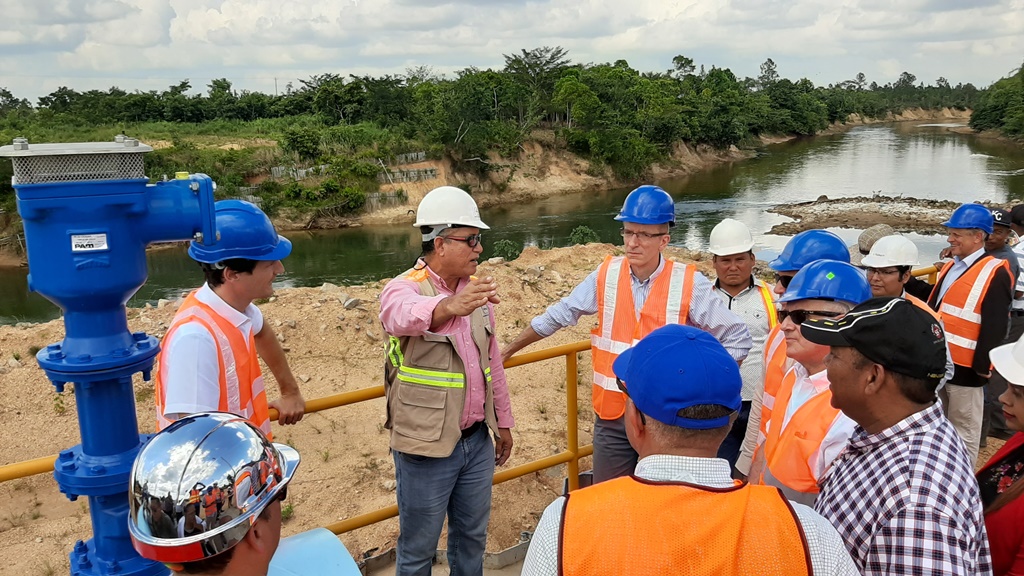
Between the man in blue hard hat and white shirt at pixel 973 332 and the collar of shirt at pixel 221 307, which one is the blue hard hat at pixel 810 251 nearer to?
the man in blue hard hat and white shirt at pixel 973 332

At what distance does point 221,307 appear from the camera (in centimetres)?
226

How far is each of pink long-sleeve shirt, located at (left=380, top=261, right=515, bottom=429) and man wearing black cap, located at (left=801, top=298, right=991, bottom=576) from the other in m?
1.29

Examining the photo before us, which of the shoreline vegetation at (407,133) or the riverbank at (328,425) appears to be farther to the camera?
the shoreline vegetation at (407,133)

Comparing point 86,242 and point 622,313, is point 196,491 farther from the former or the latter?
point 622,313

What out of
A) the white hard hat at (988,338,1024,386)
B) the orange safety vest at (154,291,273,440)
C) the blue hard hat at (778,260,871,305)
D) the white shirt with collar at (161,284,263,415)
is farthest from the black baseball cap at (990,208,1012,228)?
the white shirt with collar at (161,284,263,415)

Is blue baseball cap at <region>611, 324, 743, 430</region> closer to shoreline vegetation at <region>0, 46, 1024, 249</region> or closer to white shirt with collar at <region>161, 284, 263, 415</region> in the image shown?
white shirt with collar at <region>161, 284, 263, 415</region>

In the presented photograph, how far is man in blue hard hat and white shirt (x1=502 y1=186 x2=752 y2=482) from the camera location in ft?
10.4

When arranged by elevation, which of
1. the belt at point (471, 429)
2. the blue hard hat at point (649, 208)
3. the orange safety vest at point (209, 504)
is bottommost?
the belt at point (471, 429)

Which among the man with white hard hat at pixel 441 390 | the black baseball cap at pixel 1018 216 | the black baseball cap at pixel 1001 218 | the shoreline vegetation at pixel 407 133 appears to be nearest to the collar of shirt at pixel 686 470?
the man with white hard hat at pixel 441 390

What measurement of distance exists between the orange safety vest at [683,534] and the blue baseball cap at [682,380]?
0.19 meters

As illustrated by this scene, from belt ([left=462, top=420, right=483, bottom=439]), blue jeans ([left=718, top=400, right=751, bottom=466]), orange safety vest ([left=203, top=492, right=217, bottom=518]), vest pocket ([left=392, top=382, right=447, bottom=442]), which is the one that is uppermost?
orange safety vest ([left=203, top=492, right=217, bottom=518])

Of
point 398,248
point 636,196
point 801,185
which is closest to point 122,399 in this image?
point 636,196

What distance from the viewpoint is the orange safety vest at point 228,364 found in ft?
7.12

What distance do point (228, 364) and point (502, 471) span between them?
174 centimetres
